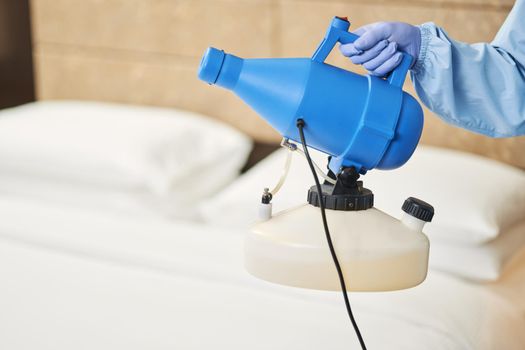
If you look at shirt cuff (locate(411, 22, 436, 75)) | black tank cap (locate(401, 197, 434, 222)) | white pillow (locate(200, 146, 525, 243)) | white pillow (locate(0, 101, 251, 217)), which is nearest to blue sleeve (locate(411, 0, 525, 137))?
shirt cuff (locate(411, 22, 436, 75))

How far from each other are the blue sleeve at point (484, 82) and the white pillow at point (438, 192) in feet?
1.64

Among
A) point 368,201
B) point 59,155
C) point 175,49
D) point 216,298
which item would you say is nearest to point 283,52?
point 175,49

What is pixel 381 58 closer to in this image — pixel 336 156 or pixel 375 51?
pixel 375 51

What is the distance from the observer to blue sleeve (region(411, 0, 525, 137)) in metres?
1.13

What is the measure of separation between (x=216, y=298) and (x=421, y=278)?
0.58 metres

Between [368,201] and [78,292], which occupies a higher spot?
[368,201]

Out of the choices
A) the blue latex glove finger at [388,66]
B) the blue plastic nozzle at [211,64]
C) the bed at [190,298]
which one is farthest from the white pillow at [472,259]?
the blue plastic nozzle at [211,64]

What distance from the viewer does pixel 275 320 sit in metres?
1.38

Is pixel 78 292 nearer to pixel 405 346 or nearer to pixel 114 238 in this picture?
pixel 114 238

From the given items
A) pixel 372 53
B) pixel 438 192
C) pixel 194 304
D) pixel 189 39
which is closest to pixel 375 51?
pixel 372 53

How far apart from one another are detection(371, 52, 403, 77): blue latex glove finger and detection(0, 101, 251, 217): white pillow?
109 centimetres

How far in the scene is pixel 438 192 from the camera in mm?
1719

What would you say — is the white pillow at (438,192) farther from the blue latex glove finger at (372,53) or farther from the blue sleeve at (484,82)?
the blue latex glove finger at (372,53)

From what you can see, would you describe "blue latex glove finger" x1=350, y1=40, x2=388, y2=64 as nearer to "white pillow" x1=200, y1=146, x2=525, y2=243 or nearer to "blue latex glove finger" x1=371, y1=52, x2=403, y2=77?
"blue latex glove finger" x1=371, y1=52, x2=403, y2=77
